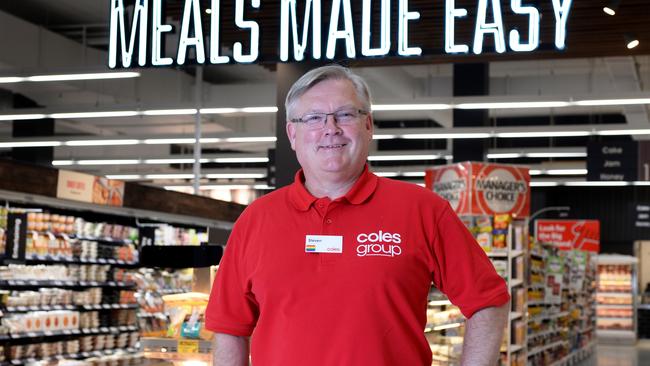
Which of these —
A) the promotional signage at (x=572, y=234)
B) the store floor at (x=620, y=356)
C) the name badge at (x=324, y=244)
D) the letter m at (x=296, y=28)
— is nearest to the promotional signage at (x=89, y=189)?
the letter m at (x=296, y=28)

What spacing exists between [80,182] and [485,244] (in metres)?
4.39

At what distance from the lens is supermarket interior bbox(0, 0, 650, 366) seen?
17.9 feet

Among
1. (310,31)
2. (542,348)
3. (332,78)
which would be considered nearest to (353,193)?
(332,78)

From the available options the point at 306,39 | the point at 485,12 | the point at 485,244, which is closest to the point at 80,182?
the point at 485,244

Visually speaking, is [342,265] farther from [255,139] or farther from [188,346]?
[255,139]

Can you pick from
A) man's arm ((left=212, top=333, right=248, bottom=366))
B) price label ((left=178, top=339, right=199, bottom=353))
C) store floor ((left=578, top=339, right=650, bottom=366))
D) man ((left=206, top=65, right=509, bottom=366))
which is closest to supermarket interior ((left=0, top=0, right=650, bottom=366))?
price label ((left=178, top=339, right=199, bottom=353))

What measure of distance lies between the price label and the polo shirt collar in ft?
9.50

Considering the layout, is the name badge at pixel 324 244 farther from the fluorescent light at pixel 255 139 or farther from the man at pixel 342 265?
the fluorescent light at pixel 255 139

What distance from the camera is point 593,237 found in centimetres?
2158

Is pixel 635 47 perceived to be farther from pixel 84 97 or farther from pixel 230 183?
pixel 230 183

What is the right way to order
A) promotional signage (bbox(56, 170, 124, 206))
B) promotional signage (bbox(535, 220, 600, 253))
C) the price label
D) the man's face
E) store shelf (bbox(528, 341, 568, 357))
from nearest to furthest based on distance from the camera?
the man's face → the price label → promotional signage (bbox(56, 170, 124, 206)) → store shelf (bbox(528, 341, 568, 357)) → promotional signage (bbox(535, 220, 600, 253))

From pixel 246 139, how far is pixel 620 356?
30.0 feet

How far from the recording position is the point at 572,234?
21672 millimetres

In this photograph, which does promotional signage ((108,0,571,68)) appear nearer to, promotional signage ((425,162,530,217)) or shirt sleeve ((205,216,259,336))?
shirt sleeve ((205,216,259,336))
